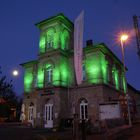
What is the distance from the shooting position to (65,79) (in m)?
29.1

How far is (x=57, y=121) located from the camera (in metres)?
26.4

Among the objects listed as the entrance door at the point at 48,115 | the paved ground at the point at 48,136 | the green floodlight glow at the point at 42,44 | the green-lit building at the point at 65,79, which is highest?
the green floodlight glow at the point at 42,44

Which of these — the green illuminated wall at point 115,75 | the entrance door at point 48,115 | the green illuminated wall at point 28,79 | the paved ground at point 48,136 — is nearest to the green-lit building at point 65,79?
the entrance door at point 48,115

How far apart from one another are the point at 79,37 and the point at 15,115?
4149 centimetres

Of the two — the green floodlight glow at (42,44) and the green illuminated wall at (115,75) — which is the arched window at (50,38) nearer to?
the green floodlight glow at (42,44)

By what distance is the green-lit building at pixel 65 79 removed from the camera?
26.8m

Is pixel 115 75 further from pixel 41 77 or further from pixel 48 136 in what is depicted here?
pixel 48 136

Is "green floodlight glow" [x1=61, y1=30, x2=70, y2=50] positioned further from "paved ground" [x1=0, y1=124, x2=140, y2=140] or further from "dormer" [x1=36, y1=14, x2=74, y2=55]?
"paved ground" [x1=0, y1=124, x2=140, y2=140]

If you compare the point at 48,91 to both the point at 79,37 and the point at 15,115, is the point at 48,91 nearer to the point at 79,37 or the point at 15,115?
the point at 79,37

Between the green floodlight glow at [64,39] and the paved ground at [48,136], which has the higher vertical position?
the green floodlight glow at [64,39]

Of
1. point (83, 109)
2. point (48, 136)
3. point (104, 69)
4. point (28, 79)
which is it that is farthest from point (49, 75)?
point (48, 136)

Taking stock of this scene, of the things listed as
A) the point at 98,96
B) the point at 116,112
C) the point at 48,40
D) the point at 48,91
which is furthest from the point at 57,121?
the point at 48,40

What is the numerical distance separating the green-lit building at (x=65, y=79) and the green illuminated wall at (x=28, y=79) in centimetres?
516

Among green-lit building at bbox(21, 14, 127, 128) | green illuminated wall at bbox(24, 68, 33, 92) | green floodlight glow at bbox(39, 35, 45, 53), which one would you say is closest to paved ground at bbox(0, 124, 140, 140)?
green-lit building at bbox(21, 14, 127, 128)
